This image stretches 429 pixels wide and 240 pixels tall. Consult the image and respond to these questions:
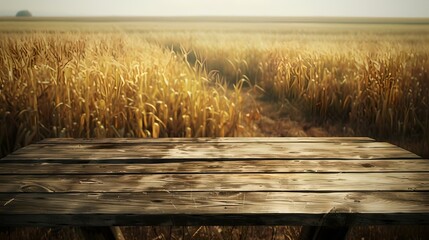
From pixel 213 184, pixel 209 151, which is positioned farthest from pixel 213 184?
pixel 209 151

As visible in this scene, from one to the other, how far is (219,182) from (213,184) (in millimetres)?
25

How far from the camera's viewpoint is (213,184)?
1.17 m

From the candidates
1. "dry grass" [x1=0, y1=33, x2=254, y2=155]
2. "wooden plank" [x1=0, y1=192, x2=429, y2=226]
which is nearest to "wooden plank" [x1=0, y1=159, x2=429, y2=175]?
"wooden plank" [x1=0, y1=192, x2=429, y2=226]

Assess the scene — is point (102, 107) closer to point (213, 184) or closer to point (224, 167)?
point (224, 167)

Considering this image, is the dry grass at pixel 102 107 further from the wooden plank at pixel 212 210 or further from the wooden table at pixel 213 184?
the wooden plank at pixel 212 210

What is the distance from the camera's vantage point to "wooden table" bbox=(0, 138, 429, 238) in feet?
3.26

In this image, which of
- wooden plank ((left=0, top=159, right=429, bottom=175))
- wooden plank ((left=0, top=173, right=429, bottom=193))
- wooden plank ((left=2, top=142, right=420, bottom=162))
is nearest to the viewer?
wooden plank ((left=0, top=173, right=429, bottom=193))

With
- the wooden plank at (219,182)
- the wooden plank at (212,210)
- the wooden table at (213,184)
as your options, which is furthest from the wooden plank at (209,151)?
the wooden plank at (212,210)

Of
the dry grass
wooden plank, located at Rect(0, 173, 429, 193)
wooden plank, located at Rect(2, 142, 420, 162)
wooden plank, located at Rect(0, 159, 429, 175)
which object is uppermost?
→ wooden plank, located at Rect(0, 173, 429, 193)

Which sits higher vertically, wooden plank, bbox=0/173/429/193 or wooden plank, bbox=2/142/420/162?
wooden plank, bbox=0/173/429/193

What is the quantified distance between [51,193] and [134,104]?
191 cm

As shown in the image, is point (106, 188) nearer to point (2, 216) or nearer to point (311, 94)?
point (2, 216)

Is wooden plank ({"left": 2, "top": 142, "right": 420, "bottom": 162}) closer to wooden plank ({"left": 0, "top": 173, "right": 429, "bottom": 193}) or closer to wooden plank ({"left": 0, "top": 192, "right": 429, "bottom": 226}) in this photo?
wooden plank ({"left": 0, "top": 173, "right": 429, "bottom": 193})

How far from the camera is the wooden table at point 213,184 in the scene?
994 millimetres
